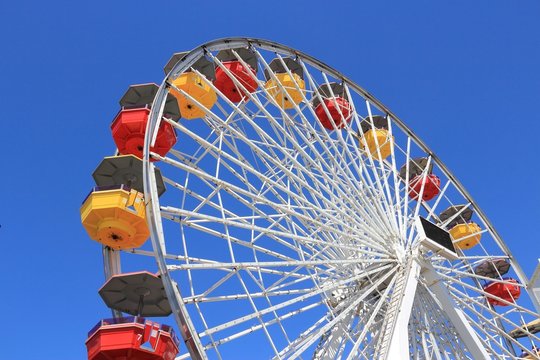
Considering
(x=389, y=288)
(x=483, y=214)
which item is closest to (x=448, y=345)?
(x=389, y=288)

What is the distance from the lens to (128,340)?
6.92m

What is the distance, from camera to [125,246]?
839 cm

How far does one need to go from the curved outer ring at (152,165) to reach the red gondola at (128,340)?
33.4 inches

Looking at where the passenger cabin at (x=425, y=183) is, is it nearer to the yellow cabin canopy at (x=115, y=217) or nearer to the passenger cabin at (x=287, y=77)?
the passenger cabin at (x=287, y=77)

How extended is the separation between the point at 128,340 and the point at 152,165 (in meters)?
2.52

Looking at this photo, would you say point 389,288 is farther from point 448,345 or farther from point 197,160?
point 197,160

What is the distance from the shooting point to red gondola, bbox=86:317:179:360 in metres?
6.91

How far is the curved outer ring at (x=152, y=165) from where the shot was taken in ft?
21.4

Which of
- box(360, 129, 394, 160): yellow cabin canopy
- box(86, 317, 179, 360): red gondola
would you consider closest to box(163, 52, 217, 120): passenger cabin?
box(360, 129, 394, 160): yellow cabin canopy

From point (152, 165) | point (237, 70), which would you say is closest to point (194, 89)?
point (237, 70)

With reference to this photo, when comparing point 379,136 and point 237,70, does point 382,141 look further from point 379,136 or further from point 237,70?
point 237,70

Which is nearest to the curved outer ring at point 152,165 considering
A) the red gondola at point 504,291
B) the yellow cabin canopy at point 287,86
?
the yellow cabin canopy at point 287,86

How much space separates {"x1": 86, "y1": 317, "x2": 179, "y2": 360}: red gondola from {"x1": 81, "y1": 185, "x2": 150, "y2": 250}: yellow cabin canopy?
1439mm

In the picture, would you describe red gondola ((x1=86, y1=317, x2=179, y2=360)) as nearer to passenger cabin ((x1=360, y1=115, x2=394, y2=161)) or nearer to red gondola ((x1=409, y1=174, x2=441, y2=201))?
passenger cabin ((x1=360, y1=115, x2=394, y2=161))
